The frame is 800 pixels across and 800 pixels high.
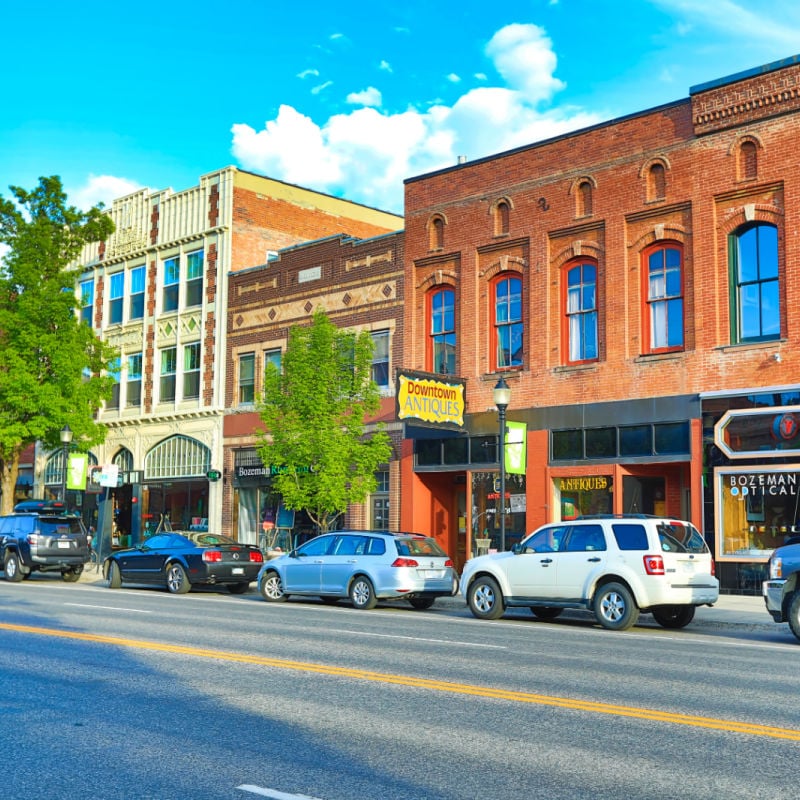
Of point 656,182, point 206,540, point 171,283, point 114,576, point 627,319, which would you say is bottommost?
point 114,576

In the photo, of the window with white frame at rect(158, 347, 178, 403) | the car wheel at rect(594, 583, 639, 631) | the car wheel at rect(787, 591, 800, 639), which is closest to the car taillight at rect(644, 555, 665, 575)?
the car wheel at rect(594, 583, 639, 631)

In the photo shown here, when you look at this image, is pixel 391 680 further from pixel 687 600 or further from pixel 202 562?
pixel 202 562

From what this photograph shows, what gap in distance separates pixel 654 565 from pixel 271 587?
344 inches

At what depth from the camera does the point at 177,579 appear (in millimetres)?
23641

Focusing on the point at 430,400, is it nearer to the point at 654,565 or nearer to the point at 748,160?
the point at 748,160

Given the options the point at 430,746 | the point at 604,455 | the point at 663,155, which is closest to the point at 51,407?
the point at 604,455

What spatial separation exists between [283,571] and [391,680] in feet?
37.5

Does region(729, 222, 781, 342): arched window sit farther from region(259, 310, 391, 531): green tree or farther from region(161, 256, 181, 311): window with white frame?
region(161, 256, 181, 311): window with white frame

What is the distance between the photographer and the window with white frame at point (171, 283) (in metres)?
37.7

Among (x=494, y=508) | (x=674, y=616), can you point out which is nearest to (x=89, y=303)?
(x=494, y=508)

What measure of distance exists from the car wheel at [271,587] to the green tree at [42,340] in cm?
1561

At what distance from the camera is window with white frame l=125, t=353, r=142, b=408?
128 feet

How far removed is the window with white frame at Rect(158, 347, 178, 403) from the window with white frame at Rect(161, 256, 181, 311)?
1603 millimetres

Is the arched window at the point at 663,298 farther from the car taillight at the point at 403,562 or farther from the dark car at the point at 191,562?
the dark car at the point at 191,562
